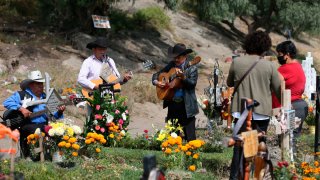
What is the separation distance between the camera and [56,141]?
7570 mm

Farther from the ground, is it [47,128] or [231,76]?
[231,76]

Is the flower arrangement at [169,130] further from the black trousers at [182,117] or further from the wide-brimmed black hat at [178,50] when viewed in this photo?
the wide-brimmed black hat at [178,50]

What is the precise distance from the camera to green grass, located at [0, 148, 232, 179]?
21.6 feet

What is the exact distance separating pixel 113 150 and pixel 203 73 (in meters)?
13.1

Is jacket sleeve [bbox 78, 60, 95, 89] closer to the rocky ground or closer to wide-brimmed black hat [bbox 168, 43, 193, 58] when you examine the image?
wide-brimmed black hat [bbox 168, 43, 193, 58]

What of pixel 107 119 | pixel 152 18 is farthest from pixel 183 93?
pixel 152 18

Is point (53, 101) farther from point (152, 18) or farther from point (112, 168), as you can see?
point (152, 18)

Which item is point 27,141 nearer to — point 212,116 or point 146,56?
point 212,116

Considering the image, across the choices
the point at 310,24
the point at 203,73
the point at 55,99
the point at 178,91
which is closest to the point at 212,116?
the point at 178,91

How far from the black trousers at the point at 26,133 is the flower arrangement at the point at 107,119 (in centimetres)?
86

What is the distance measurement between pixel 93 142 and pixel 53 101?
30.0 inches

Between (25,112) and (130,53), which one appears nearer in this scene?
(25,112)

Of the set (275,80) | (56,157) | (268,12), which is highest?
(275,80)

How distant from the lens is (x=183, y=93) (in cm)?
844
